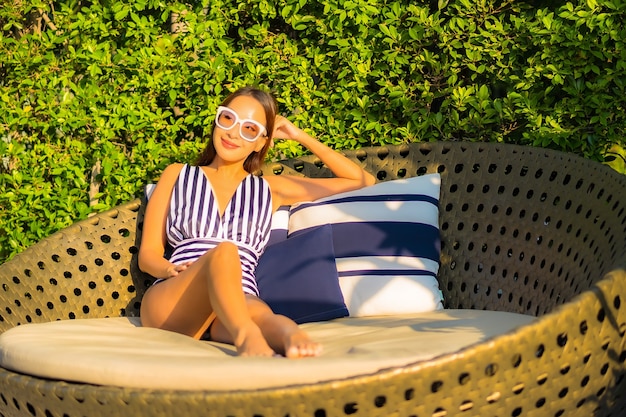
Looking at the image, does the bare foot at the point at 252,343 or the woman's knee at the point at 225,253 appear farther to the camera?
the woman's knee at the point at 225,253

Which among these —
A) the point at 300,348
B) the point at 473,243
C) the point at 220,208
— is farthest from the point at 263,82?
the point at 300,348

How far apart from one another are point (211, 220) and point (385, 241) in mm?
689

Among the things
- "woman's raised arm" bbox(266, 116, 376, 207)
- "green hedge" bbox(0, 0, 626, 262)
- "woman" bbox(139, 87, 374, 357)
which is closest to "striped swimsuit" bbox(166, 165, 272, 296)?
"woman" bbox(139, 87, 374, 357)

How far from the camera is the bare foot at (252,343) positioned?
243 cm

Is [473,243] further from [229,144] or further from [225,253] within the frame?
[225,253]


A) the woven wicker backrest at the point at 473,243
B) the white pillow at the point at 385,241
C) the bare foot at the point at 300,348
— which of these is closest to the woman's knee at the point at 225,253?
the bare foot at the point at 300,348

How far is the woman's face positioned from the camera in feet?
11.1

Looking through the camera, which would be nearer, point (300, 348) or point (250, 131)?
point (300, 348)

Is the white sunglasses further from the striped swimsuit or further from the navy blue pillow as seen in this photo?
the navy blue pillow

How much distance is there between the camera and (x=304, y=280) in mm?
3207

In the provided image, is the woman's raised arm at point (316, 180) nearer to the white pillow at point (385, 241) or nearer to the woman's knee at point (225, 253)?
the white pillow at point (385, 241)

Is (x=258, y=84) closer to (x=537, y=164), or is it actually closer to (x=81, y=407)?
(x=537, y=164)

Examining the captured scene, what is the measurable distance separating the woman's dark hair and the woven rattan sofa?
18 centimetres

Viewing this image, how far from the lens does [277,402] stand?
193 centimetres
